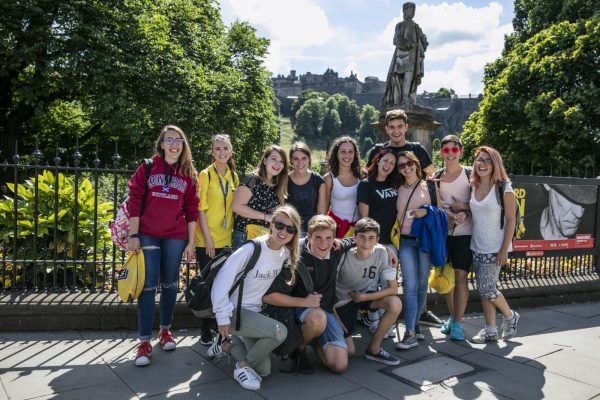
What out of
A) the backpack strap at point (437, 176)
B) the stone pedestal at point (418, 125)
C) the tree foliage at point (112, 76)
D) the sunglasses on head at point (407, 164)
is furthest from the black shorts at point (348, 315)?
the tree foliage at point (112, 76)

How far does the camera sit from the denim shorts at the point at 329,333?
3752mm

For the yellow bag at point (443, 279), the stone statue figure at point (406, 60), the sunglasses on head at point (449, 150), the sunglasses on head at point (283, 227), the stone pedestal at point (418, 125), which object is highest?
the stone statue figure at point (406, 60)

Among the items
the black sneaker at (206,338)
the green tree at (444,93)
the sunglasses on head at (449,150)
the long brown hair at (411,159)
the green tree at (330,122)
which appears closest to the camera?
the black sneaker at (206,338)

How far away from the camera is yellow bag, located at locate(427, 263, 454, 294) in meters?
4.68

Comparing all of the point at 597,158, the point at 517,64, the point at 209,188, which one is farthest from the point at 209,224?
the point at 517,64

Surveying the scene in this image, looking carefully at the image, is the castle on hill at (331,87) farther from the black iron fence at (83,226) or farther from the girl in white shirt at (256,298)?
the girl in white shirt at (256,298)

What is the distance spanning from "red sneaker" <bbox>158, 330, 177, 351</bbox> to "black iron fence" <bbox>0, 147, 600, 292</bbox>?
861mm

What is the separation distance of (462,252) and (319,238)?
1.80m

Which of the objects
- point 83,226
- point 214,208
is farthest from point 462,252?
point 83,226

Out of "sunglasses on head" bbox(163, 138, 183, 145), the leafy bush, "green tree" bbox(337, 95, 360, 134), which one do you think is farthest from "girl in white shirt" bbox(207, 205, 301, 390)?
"green tree" bbox(337, 95, 360, 134)

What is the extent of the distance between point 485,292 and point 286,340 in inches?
87.9

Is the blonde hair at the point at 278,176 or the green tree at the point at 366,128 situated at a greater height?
the green tree at the point at 366,128

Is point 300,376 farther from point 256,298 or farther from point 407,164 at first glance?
point 407,164

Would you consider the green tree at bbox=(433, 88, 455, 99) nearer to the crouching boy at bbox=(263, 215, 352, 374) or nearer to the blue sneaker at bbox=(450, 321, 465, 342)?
the blue sneaker at bbox=(450, 321, 465, 342)
